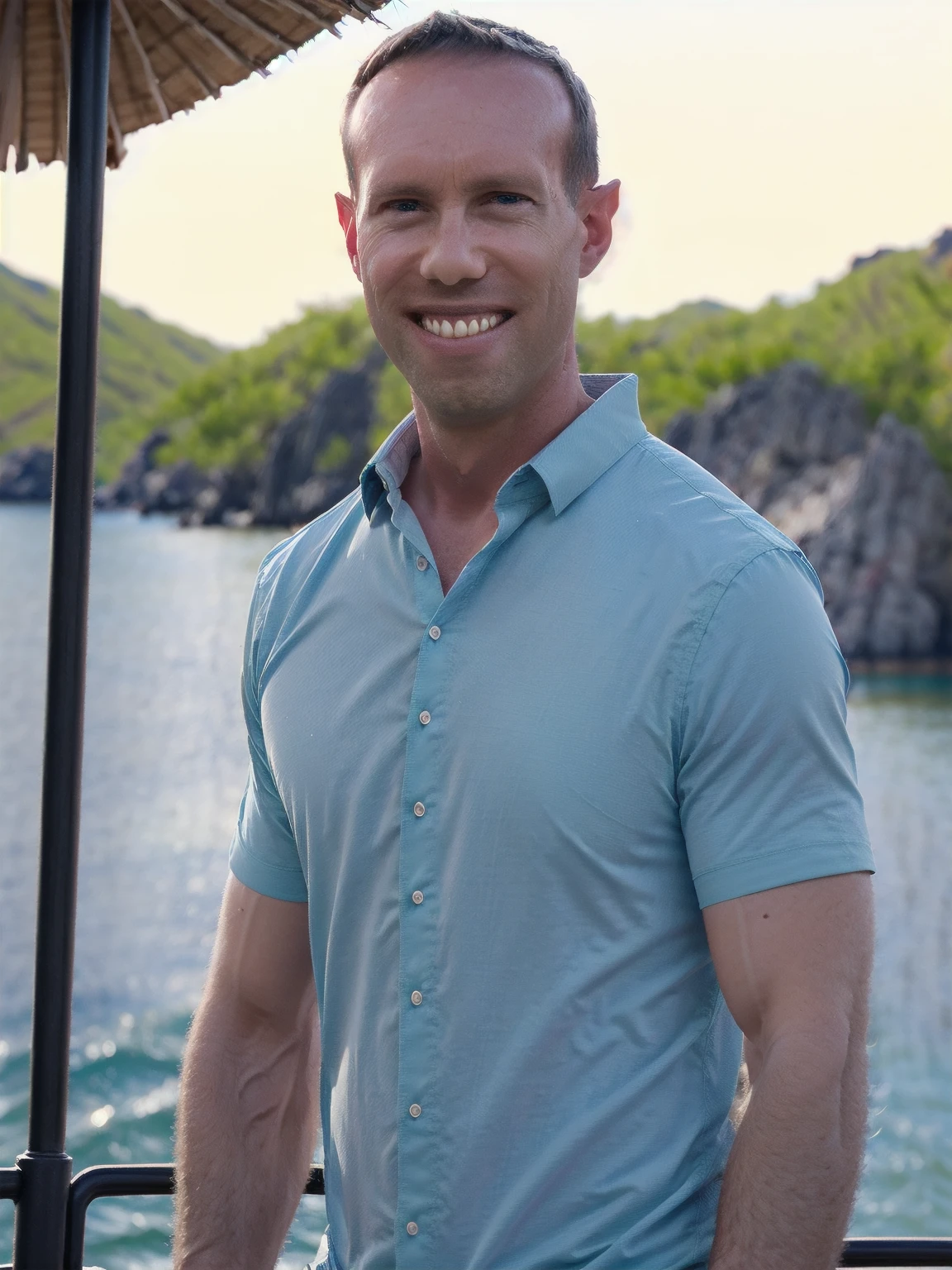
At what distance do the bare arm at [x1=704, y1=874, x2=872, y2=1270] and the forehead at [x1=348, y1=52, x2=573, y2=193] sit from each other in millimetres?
702

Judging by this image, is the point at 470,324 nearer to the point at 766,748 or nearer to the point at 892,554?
the point at 766,748

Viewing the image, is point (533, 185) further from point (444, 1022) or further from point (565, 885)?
point (444, 1022)

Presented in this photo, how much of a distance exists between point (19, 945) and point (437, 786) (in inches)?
1013

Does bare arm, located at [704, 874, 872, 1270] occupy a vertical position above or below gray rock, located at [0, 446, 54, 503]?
below

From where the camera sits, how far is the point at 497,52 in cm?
137

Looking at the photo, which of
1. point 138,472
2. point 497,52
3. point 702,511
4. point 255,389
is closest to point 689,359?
point 255,389

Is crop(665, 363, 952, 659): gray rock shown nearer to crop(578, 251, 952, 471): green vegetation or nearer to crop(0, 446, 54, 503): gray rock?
crop(578, 251, 952, 471): green vegetation

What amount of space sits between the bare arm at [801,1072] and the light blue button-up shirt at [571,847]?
3cm

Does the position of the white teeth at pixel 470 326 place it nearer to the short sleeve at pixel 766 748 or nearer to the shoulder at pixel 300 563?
the shoulder at pixel 300 563

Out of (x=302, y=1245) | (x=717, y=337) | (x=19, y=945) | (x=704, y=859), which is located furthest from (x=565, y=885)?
(x=717, y=337)

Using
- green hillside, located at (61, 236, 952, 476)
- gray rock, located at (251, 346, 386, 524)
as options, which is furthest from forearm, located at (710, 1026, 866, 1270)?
gray rock, located at (251, 346, 386, 524)

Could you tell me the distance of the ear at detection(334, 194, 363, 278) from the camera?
60.4 inches

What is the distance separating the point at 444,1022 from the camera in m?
1.27

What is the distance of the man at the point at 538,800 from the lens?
1.16 m
